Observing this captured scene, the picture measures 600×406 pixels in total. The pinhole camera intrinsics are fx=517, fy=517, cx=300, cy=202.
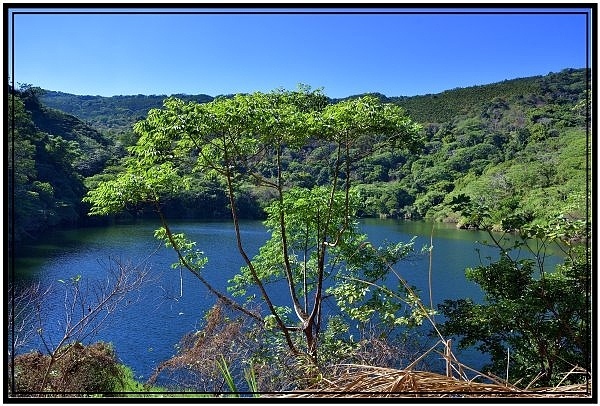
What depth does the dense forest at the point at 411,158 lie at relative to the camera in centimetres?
1114

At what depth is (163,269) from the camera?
885 cm

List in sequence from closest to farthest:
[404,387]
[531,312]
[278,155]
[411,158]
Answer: [404,387], [531,312], [278,155], [411,158]

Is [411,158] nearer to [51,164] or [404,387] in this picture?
[51,164]

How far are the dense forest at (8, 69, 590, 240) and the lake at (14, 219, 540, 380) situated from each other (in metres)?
0.59

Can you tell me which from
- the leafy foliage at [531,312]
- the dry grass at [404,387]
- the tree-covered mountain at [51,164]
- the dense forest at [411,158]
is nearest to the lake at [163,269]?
the dense forest at [411,158]

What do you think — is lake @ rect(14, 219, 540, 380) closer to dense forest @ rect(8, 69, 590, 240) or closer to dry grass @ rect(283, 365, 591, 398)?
dense forest @ rect(8, 69, 590, 240)

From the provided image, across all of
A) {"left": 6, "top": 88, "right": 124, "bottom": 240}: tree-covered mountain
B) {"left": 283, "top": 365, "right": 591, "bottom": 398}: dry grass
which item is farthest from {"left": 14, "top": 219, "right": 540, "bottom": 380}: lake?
{"left": 283, "top": 365, "right": 591, "bottom": 398}: dry grass

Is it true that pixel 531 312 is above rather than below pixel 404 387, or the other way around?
below

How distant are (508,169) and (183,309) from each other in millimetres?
10641

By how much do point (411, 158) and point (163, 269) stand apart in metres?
7.78

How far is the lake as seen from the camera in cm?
691

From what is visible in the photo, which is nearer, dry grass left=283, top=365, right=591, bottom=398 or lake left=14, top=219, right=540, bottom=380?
dry grass left=283, top=365, right=591, bottom=398

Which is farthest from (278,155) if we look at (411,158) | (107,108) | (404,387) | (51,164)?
(107,108)

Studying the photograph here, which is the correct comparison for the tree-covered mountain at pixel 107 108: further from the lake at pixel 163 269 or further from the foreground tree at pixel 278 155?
the foreground tree at pixel 278 155
